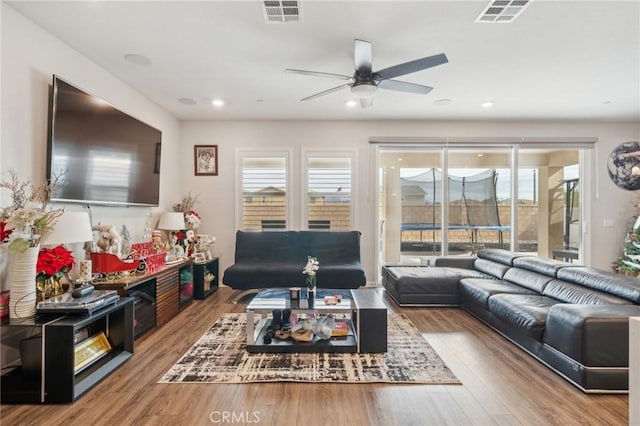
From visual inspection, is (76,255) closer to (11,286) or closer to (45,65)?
(11,286)

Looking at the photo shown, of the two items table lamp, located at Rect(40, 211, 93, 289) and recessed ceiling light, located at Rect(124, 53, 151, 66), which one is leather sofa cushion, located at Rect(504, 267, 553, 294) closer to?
table lamp, located at Rect(40, 211, 93, 289)

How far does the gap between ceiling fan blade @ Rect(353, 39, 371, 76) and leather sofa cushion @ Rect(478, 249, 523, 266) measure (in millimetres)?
2807

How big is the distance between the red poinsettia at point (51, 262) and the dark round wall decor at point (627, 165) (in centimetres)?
405

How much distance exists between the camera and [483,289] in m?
3.32

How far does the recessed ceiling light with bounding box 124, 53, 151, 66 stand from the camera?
2.92m


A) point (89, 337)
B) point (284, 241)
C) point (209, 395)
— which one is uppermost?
point (284, 241)

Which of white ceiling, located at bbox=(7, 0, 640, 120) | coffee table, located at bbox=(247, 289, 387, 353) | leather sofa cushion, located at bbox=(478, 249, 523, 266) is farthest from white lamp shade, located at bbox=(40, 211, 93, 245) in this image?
leather sofa cushion, located at bbox=(478, 249, 523, 266)

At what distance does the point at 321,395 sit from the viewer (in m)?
2.03

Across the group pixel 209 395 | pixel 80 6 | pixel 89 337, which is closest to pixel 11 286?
pixel 89 337

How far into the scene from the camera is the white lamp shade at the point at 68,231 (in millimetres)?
2109

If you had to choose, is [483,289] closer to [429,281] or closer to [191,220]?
[429,281]

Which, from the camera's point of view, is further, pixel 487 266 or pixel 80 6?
pixel 487 266

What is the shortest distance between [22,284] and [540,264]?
14.7 feet

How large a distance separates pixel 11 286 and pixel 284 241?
10.2 ft
